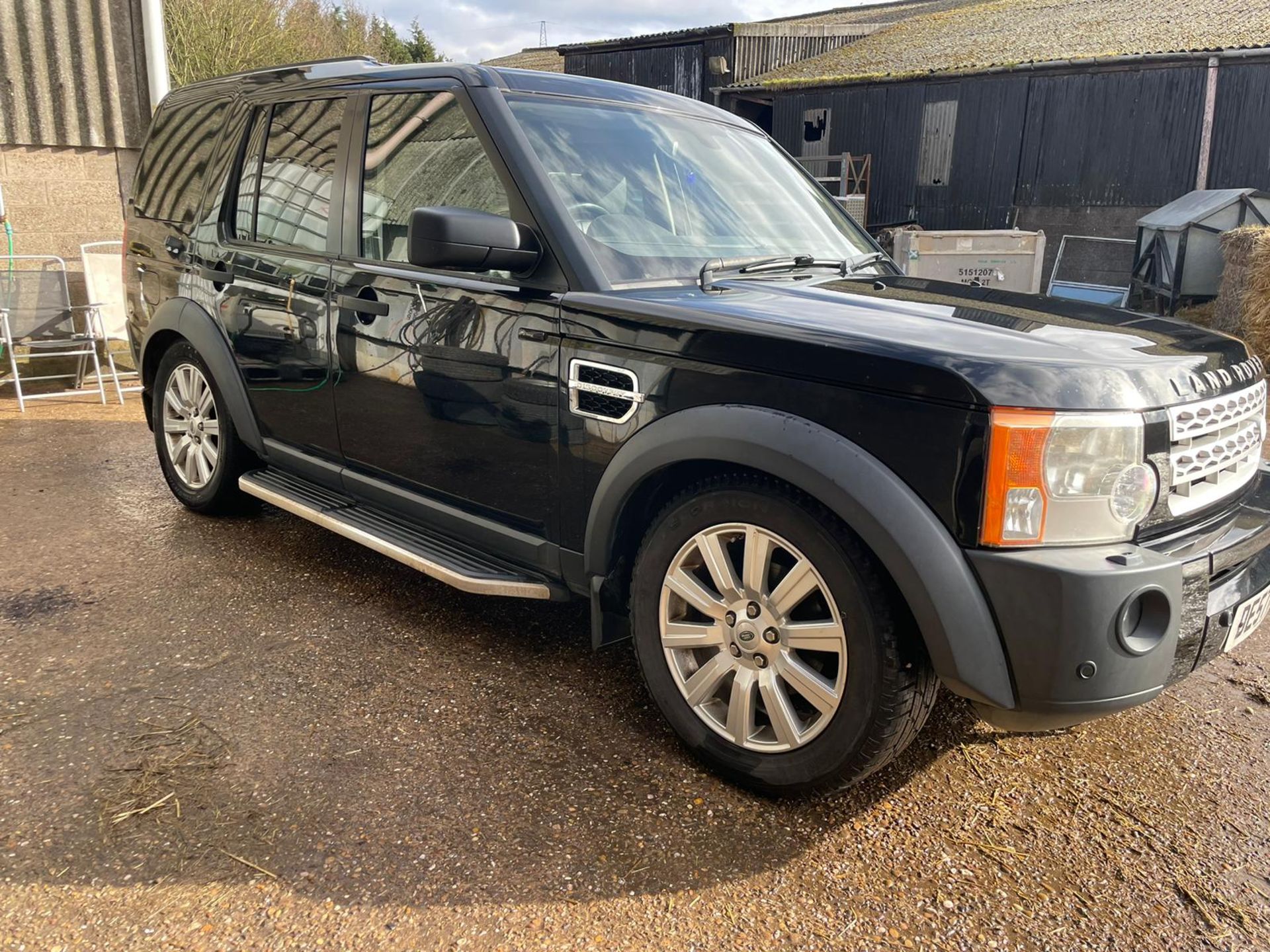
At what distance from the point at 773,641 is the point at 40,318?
294 inches

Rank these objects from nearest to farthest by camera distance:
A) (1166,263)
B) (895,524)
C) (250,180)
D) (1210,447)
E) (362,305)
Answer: (895,524) → (1210,447) → (362,305) → (250,180) → (1166,263)

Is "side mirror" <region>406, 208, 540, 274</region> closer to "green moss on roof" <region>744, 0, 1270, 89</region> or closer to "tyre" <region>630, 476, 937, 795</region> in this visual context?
"tyre" <region>630, 476, 937, 795</region>

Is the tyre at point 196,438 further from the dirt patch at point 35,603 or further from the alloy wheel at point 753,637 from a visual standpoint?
the alloy wheel at point 753,637

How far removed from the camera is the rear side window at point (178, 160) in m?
4.50

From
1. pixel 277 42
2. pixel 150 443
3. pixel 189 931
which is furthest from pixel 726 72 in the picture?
pixel 189 931

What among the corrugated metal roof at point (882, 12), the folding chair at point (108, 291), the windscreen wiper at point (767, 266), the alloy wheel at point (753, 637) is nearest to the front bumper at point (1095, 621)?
the alloy wheel at point (753, 637)

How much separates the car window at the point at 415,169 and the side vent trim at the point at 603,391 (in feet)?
2.09

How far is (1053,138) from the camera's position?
71.2 feet

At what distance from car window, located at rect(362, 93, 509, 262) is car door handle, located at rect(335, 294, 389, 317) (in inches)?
6.4

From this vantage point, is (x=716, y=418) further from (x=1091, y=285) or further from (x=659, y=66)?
(x=659, y=66)

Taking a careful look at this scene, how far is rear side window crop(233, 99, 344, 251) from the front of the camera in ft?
12.2

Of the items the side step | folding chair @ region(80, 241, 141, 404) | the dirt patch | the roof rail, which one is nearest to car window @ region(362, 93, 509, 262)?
the roof rail

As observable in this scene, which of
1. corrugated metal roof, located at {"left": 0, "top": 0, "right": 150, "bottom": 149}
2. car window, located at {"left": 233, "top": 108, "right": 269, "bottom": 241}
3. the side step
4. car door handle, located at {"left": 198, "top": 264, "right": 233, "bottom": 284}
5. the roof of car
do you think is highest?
corrugated metal roof, located at {"left": 0, "top": 0, "right": 150, "bottom": 149}

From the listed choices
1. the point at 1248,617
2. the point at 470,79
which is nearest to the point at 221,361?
the point at 470,79
